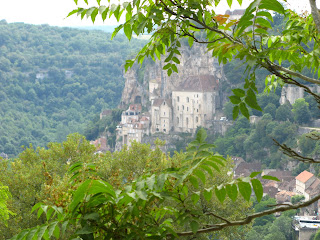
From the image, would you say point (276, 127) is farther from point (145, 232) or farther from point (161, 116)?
point (145, 232)

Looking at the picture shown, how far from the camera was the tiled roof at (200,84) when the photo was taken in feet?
156

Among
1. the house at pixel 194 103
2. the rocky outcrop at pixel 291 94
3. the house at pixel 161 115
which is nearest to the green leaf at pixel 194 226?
the rocky outcrop at pixel 291 94

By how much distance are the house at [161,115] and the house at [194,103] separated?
0.56 m

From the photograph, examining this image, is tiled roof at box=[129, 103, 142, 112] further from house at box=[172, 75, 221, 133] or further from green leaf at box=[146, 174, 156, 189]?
green leaf at box=[146, 174, 156, 189]

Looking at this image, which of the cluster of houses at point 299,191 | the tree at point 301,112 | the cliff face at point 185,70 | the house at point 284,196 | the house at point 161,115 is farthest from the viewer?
the cliff face at point 185,70

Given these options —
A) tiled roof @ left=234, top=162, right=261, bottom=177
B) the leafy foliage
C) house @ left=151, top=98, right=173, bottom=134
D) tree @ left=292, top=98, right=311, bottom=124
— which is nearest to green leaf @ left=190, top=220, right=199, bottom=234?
the leafy foliage

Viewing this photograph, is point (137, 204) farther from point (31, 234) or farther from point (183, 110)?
point (183, 110)

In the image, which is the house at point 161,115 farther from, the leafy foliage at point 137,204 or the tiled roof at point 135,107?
the leafy foliage at point 137,204

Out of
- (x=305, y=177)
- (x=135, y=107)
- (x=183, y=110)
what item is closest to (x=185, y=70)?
(x=183, y=110)

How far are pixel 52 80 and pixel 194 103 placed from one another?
40.2 m

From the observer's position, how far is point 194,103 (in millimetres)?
47750

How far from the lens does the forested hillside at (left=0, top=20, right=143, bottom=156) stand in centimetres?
6419

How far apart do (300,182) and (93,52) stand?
214ft

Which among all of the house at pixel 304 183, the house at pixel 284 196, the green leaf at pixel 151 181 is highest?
the green leaf at pixel 151 181
